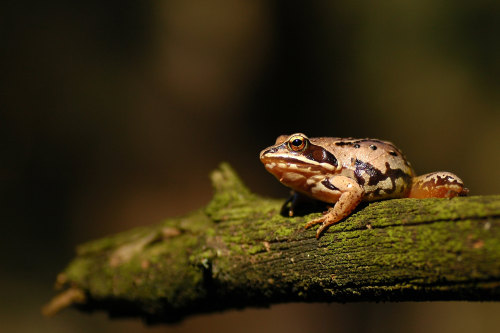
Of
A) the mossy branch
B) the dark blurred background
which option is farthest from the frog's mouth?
the dark blurred background

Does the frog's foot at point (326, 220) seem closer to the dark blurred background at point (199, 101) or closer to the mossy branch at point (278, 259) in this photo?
the mossy branch at point (278, 259)

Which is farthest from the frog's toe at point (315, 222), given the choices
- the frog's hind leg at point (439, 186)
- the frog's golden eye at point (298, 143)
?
the frog's hind leg at point (439, 186)

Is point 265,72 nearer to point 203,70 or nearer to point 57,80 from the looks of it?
point 203,70

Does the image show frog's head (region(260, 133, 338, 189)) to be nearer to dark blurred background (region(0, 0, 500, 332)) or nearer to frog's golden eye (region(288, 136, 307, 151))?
frog's golden eye (region(288, 136, 307, 151))

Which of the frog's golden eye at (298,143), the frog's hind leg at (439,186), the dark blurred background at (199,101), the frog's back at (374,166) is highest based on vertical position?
the dark blurred background at (199,101)

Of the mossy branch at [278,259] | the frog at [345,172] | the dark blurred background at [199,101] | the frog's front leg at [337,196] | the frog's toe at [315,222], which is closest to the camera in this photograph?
the mossy branch at [278,259]

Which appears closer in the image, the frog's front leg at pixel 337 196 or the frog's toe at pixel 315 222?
the frog's front leg at pixel 337 196

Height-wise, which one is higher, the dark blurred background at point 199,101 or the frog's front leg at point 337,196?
the dark blurred background at point 199,101
